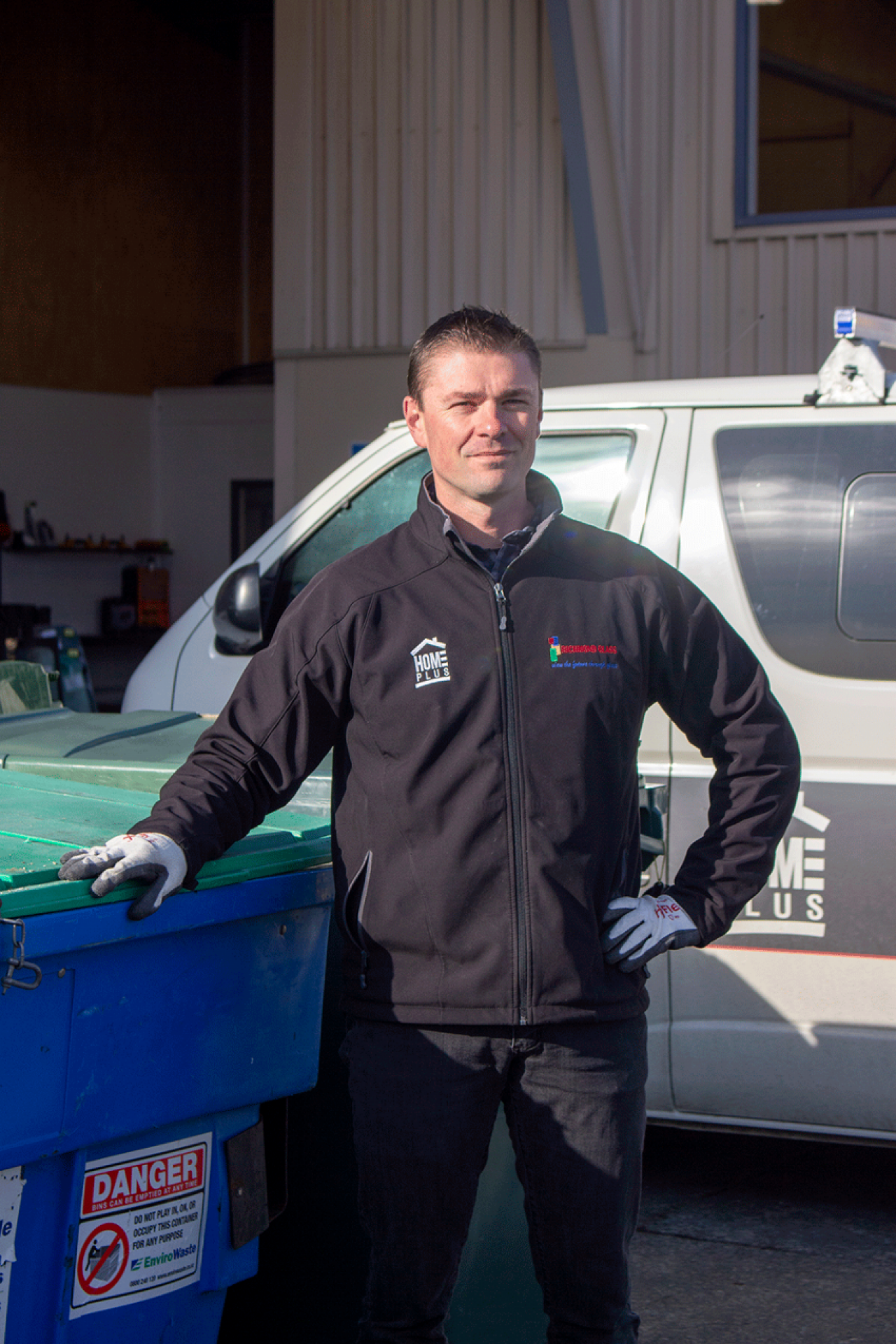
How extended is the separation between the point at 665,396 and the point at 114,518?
11131mm

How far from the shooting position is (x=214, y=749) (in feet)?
7.09

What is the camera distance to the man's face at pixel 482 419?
87.0 inches

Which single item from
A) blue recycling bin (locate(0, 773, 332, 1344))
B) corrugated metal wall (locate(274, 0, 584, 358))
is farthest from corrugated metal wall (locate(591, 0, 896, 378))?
blue recycling bin (locate(0, 773, 332, 1344))

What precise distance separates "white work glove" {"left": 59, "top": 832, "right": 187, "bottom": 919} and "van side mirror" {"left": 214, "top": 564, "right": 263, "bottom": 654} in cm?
180

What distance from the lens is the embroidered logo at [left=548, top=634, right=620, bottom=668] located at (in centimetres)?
213

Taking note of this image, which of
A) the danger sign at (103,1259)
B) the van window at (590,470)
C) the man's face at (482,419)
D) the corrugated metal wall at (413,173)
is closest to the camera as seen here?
the danger sign at (103,1259)

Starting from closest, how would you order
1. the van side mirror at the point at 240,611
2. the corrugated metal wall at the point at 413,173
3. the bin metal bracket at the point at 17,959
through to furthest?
the bin metal bracket at the point at 17,959, the van side mirror at the point at 240,611, the corrugated metal wall at the point at 413,173

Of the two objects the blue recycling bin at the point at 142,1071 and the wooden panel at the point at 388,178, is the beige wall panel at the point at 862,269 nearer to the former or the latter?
A: the wooden panel at the point at 388,178

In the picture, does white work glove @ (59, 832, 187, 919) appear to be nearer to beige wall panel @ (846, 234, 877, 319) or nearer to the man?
the man

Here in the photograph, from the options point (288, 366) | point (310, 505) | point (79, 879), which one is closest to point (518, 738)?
point (79, 879)

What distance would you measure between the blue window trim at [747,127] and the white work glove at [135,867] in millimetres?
7719

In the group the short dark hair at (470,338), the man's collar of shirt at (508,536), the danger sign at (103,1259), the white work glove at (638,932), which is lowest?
the danger sign at (103,1259)

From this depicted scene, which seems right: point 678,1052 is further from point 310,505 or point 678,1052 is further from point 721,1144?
point 310,505

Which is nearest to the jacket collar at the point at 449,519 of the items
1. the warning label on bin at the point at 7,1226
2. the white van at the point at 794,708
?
the warning label on bin at the point at 7,1226
